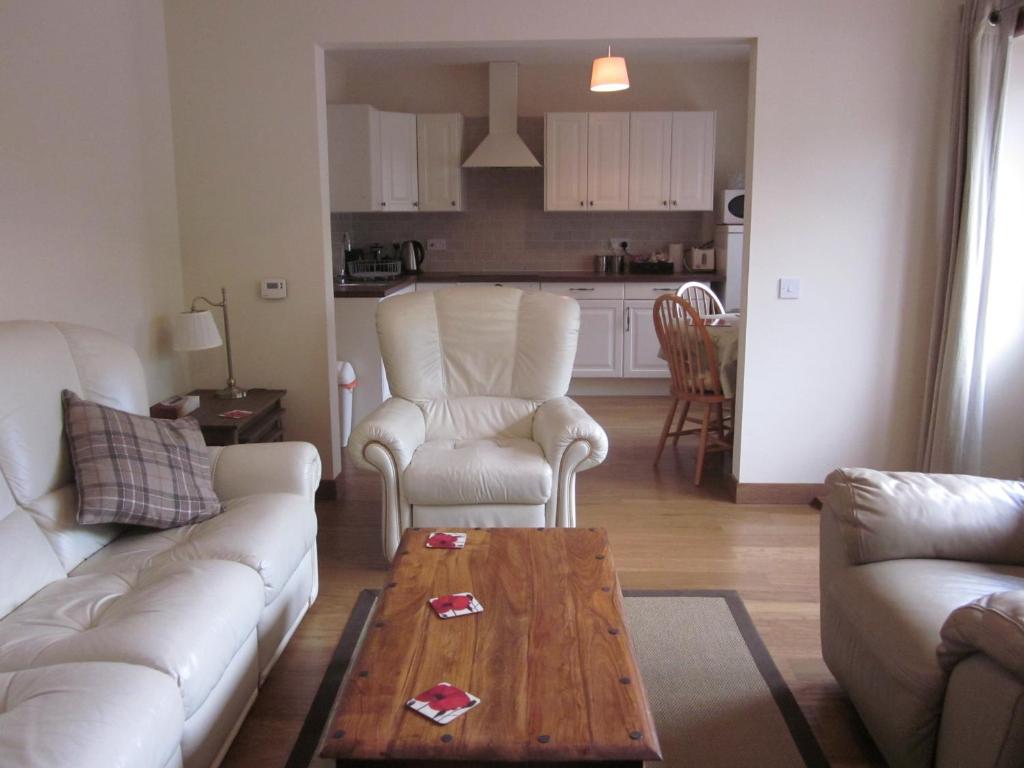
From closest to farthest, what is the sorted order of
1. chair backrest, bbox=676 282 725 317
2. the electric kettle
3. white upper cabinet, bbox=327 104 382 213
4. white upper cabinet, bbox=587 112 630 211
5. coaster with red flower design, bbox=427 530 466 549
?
coaster with red flower design, bbox=427 530 466 549 < chair backrest, bbox=676 282 725 317 < white upper cabinet, bbox=327 104 382 213 < white upper cabinet, bbox=587 112 630 211 < the electric kettle

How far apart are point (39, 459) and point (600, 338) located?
4.75 meters

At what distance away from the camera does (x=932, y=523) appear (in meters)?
2.24

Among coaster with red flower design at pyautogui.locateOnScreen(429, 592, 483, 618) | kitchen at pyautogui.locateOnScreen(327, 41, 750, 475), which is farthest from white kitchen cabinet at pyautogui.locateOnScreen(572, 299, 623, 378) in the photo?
coaster with red flower design at pyautogui.locateOnScreen(429, 592, 483, 618)

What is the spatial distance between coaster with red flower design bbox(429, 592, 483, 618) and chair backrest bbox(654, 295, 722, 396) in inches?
104

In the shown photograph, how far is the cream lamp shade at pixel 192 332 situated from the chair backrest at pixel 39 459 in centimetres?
94

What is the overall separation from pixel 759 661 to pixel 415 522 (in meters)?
1.38

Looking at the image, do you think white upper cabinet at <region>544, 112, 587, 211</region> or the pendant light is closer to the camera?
the pendant light

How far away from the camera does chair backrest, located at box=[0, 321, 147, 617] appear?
2.29 m

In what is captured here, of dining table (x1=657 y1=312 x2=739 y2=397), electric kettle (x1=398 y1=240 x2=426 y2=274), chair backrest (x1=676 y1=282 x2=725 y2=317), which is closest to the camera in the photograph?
dining table (x1=657 y1=312 x2=739 y2=397)

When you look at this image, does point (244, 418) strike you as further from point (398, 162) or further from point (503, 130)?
point (503, 130)

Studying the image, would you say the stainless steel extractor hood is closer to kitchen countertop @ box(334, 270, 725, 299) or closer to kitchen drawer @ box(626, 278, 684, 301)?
kitchen countertop @ box(334, 270, 725, 299)

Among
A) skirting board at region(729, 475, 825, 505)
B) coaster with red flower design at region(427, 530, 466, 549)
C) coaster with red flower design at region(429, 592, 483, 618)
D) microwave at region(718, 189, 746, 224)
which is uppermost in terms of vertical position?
microwave at region(718, 189, 746, 224)

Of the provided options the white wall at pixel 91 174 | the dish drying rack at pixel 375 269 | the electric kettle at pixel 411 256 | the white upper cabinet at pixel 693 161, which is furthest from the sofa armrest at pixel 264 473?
the white upper cabinet at pixel 693 161

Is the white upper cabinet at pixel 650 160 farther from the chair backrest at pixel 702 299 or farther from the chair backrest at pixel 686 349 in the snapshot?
the chair backrest at pixel 686 349
